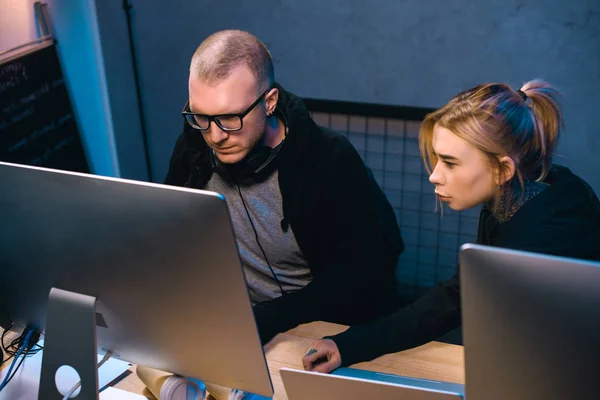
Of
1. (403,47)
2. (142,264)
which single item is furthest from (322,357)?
(403,47)

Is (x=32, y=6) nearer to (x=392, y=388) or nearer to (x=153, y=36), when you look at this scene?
(x=153, y=36)

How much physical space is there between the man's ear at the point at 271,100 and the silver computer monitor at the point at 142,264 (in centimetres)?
71

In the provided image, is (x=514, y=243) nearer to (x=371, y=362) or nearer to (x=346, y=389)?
(x=371, y=362)

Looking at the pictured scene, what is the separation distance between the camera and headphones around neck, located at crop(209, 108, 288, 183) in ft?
5.47

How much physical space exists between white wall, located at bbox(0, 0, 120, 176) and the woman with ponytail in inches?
71.2

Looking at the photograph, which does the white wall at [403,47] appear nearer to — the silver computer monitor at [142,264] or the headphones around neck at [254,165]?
the headphones around neck at [254,165]

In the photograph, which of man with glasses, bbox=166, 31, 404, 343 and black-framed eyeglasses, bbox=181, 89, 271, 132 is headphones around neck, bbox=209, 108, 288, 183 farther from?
black-framed eyeglasses, bbox=181, 89, 271, 132

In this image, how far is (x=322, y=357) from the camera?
1342 millimetres

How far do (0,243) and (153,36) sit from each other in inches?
81.2

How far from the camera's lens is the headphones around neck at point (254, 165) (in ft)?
5.47

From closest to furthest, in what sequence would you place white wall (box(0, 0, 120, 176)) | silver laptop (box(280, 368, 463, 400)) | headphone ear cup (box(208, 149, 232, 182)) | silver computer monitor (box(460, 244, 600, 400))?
silver computer monitor (box(460, 244, 600, 400)) < silver laptop (box(280, 368, 463, 400)) < headphone ear cup (box(208, 149, 232, 182)) < white wall (box(0, 0, 120, 176))

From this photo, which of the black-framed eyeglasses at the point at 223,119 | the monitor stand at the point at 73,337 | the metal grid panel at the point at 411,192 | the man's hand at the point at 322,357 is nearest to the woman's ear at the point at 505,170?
the man's hand at the point at 322,357

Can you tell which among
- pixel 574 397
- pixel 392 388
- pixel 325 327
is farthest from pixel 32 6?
pixel 574 397

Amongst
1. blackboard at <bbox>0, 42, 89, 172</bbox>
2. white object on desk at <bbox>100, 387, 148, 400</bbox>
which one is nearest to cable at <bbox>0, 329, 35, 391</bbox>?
white object on desk at <bbox>100, 387, 148, 400</bbox>
